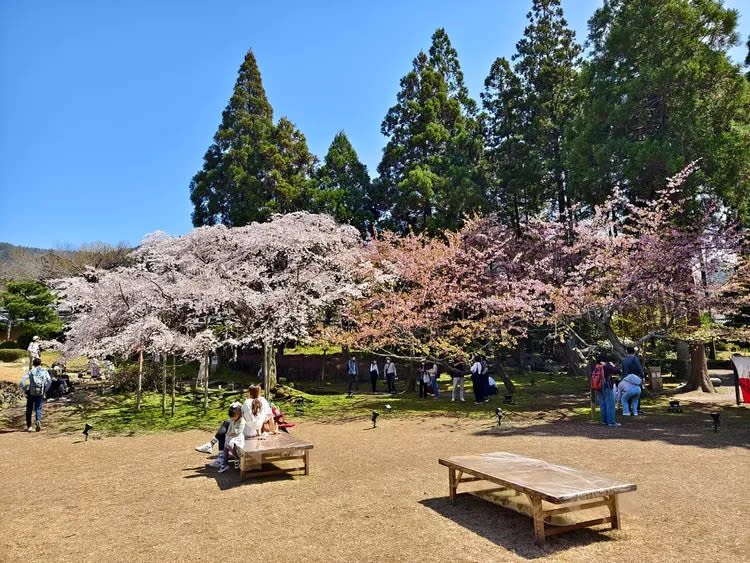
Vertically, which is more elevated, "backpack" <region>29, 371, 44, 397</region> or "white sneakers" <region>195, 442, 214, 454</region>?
"backpack" <region>29, 371, 44, 397</region>

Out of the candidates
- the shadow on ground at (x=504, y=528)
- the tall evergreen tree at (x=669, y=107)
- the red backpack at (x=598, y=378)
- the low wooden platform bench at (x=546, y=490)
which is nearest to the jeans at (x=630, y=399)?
the red backpack at (x=598, y=378)

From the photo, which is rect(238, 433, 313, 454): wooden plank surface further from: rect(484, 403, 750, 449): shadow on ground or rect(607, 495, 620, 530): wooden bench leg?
rect(484, 403, 750, 449): shadow on ground

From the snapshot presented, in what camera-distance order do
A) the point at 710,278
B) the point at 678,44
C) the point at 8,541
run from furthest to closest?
1. the point at 678,44
2. the point at 710,278
3. the point at 8,541

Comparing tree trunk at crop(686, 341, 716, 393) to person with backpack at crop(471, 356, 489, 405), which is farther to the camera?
tree trunk at crop(686, 341, 716, 393)

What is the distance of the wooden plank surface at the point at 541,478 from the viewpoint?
4.62 m

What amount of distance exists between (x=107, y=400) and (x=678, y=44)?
2280cm

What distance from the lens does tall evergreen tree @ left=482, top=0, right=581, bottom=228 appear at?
935 inches

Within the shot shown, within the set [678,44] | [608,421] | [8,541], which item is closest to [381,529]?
[8,541]

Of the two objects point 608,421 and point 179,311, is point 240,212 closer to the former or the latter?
point 179,311

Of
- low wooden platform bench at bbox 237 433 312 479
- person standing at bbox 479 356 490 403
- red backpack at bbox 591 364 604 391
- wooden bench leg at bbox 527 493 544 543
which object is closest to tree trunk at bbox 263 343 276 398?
low wooden platform bench at bbox 237 433 312 479

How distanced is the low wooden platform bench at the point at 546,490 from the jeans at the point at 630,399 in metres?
8.00

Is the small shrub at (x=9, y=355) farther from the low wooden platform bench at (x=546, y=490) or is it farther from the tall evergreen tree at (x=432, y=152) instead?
the low wooden platform bench at (x=546, y=490)

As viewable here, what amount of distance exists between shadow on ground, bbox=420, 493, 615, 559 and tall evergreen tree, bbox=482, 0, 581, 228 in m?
19.5

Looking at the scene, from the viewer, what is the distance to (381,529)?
5324 millimetres
